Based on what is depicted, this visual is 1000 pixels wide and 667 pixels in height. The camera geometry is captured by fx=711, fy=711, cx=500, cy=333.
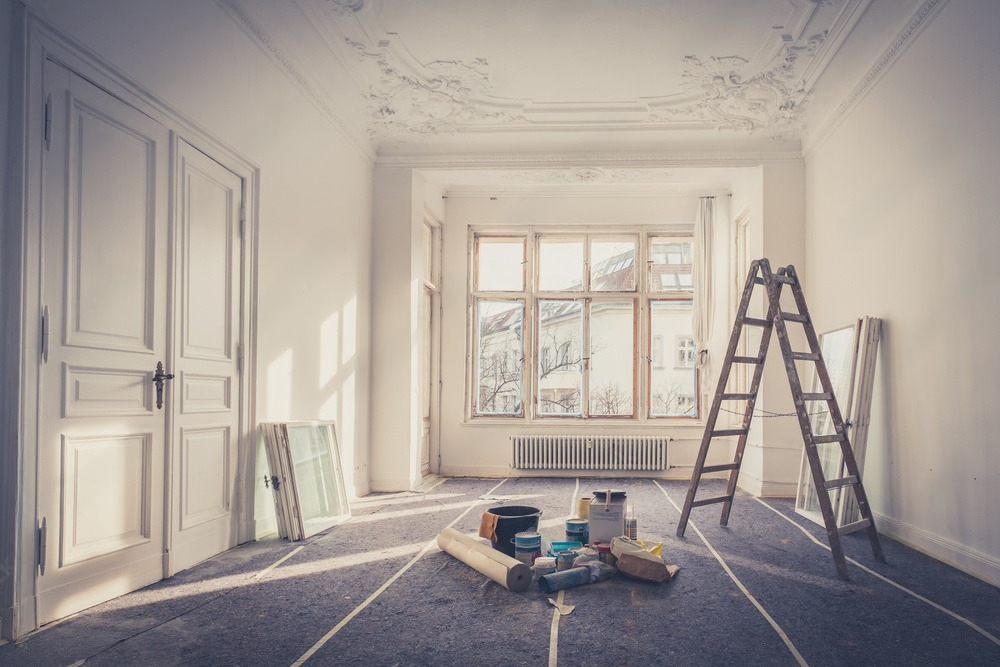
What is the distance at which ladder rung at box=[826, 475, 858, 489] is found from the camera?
3.68m

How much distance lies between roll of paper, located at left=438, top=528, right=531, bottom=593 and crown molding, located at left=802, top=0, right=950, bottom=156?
12.3ft

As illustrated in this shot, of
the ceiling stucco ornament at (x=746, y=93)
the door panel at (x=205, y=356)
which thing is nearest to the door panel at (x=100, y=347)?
the door panel at (x=205, y=356)

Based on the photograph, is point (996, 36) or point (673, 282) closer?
point (996, 36)

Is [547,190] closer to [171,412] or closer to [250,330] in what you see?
[250,330]

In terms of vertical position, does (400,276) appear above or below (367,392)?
above

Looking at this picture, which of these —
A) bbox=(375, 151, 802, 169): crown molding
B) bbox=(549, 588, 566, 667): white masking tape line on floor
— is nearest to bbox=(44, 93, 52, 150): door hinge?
bbox=(549, 588, 566, 667): white masking tape line on floor

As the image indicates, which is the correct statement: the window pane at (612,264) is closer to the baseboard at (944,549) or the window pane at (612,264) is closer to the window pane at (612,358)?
the window pane at (612,358)

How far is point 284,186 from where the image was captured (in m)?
4.70

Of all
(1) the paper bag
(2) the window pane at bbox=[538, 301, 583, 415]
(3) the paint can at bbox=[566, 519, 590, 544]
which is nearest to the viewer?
(1) the paper bag

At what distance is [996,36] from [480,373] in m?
5.45

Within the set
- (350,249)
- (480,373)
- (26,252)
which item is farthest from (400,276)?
(26,252)

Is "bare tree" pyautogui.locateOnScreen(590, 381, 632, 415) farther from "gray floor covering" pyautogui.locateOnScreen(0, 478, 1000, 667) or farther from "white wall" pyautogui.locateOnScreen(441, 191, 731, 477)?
"gray floor covering" pyautogui.locateOnScreen(0, 478, 1000, 667)

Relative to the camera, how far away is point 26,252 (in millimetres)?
2631

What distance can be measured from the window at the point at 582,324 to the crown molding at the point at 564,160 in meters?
1.30
